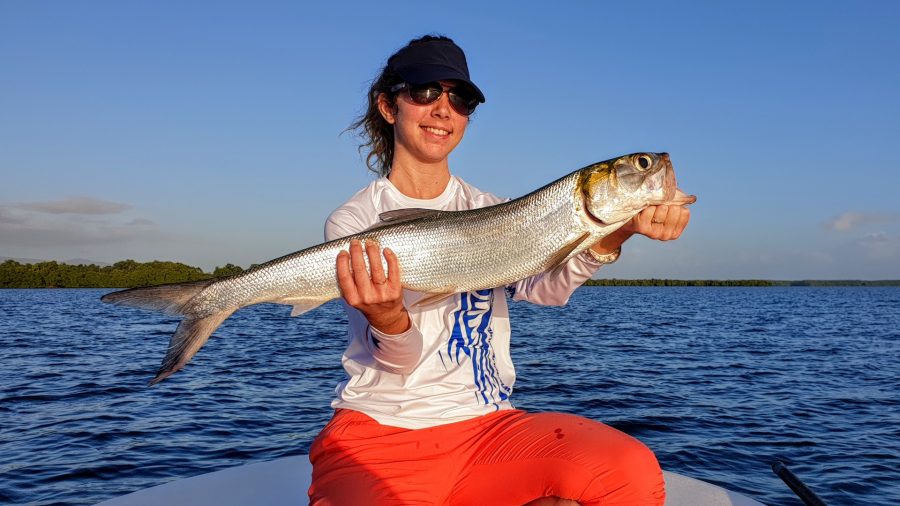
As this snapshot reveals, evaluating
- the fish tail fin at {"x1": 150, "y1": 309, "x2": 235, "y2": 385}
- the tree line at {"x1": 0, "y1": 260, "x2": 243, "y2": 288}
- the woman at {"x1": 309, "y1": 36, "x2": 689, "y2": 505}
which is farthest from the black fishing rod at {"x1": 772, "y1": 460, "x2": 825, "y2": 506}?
the tree line at {"x1": 0, "y1": 260, "x2": 243, "y2": 288}

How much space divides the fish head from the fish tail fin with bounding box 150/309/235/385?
2.05 m

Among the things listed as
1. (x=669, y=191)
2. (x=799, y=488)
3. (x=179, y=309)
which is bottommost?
(x=799, y=488)

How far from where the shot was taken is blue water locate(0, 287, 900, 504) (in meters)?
9.10

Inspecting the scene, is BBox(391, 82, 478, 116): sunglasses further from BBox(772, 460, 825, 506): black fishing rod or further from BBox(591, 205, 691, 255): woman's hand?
BBox(772, 460, 825, 506): black fishing rod

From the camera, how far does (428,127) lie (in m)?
4.25

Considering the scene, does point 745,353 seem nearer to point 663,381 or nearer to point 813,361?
point 813,361

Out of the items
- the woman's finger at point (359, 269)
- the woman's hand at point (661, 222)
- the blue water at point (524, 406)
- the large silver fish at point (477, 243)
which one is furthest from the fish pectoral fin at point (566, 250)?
the blue water at point (524, 406)

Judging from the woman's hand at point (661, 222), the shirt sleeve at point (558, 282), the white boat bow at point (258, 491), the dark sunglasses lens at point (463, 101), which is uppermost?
the dark sunglasses lens at point (463, 101)

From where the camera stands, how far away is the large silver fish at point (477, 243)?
3.55 metres

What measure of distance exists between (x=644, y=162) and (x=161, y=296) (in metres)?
2.66

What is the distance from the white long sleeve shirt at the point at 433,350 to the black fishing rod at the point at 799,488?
2143mm

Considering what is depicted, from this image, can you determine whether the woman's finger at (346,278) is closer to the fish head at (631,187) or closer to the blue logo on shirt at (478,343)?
the blue logo on shirt at (478,343)

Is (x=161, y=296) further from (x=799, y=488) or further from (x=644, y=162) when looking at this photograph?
(x=799, y=488)

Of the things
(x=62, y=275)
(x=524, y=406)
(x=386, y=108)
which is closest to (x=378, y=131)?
(x=386, y=108)
